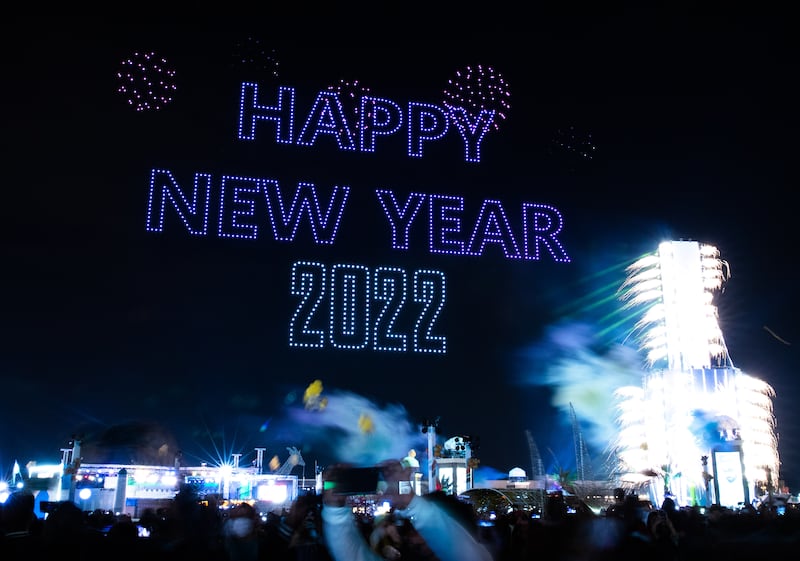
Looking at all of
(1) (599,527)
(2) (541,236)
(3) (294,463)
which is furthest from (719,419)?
(1) (599,527)

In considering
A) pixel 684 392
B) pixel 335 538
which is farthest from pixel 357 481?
pixel 684 392

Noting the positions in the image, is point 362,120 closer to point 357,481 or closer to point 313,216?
point 313,216

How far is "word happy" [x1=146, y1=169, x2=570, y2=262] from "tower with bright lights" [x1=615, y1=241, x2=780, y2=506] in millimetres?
33675

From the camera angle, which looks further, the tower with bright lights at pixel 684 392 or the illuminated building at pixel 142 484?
the tower with bright lights at pixel 684 392

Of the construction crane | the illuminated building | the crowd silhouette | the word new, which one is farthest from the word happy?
the construction crane

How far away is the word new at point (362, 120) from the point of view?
28.3 m

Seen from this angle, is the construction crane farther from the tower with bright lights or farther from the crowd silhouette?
the crowd silhouette

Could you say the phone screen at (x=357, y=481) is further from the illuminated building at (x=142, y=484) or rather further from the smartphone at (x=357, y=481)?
the illuminated building at (x=142, y=484)

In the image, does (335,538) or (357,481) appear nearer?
(335,538)

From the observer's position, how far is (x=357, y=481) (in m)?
6.32

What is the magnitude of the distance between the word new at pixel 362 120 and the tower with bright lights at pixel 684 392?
37060mm

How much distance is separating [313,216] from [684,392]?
40.6 meters

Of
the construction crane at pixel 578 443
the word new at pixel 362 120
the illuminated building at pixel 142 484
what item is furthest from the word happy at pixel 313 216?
the construction crane at pixel 578 443

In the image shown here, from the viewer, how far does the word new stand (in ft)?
92.8
